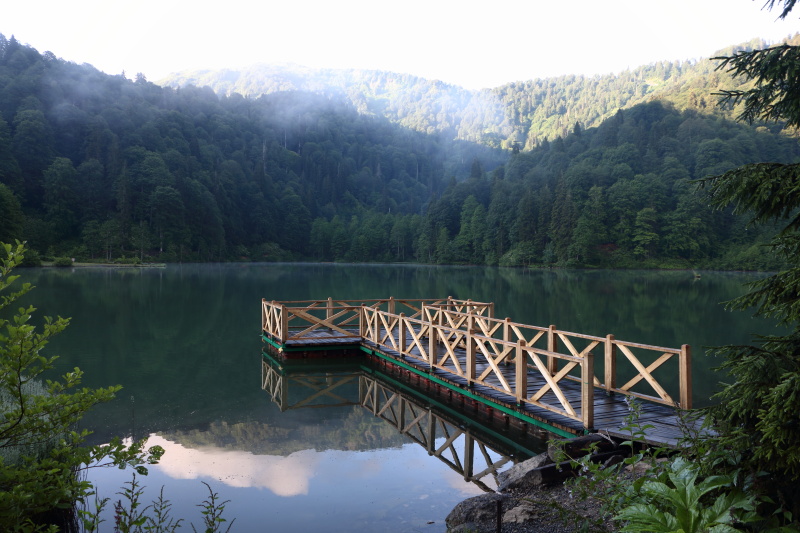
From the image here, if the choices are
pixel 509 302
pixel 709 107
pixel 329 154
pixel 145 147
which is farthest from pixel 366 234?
pixel 509 302

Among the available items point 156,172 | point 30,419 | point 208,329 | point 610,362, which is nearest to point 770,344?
point 30,419

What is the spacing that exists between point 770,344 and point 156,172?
106692 millimetres

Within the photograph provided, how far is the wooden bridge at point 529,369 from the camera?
868cm

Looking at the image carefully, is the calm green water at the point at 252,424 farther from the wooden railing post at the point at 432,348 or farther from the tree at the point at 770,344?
the tree at the point at 770,344

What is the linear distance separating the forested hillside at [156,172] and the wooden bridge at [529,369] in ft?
167

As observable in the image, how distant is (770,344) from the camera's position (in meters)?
3.55

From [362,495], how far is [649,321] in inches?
869

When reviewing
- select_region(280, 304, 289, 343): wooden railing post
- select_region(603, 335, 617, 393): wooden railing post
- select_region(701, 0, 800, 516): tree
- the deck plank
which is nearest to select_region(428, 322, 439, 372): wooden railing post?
the deck plank

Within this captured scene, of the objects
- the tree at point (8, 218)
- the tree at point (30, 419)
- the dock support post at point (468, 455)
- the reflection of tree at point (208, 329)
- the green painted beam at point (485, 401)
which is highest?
the tree at point (8, 218)

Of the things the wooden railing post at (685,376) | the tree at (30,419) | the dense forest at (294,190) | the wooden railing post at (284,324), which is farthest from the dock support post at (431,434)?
the dense forest at (294,190)

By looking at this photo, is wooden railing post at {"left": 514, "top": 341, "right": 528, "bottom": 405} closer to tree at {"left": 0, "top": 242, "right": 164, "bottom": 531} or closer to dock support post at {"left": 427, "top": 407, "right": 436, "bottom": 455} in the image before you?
dock support post at {"left": 427, "top": 407, "right": 436, "bottom": 455}

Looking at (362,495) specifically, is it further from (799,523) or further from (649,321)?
(649,321)

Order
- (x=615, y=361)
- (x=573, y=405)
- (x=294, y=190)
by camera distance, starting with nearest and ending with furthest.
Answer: (x=573, y=405)
(x=615, y=361)
(x=294, y=190)

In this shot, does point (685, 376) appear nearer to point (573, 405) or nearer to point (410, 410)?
point (573, 405)
